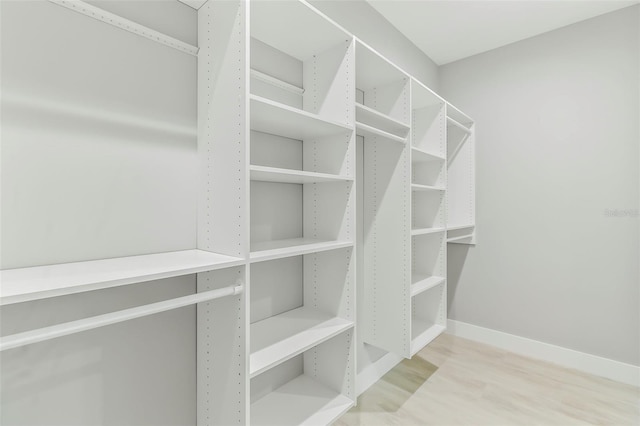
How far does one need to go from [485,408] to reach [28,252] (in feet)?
8.40

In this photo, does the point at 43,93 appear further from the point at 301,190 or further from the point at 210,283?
the point at 301,190

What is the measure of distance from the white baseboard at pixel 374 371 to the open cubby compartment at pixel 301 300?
0.90 metres

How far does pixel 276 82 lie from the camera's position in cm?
156

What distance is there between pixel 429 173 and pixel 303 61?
1.38 meters

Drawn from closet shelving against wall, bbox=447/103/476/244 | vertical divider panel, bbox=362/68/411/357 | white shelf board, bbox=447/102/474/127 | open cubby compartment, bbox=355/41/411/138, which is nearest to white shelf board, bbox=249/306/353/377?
vertical divider panel, bbox=362/68/411/357

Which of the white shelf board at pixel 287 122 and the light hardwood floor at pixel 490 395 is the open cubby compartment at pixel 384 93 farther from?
the light hardwood floor at pixel 490 395

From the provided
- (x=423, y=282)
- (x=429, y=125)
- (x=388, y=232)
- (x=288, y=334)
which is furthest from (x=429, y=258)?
(x=288, y=334)

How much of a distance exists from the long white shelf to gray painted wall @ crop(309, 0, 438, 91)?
1.68 metres

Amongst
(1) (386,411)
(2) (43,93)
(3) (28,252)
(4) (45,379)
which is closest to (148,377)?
(4) (45,379)

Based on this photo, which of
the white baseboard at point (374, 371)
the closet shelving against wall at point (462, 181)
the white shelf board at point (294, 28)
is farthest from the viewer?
the closet shelving against wall at point (462, 181)

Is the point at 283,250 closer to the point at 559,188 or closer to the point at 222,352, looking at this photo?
the point at 222,352

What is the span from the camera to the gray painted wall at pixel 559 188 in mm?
2379

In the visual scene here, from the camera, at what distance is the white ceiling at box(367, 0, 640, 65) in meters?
2.28

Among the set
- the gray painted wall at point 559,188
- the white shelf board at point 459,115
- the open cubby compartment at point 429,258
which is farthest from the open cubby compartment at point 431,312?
the white shelf board at point 459,115
